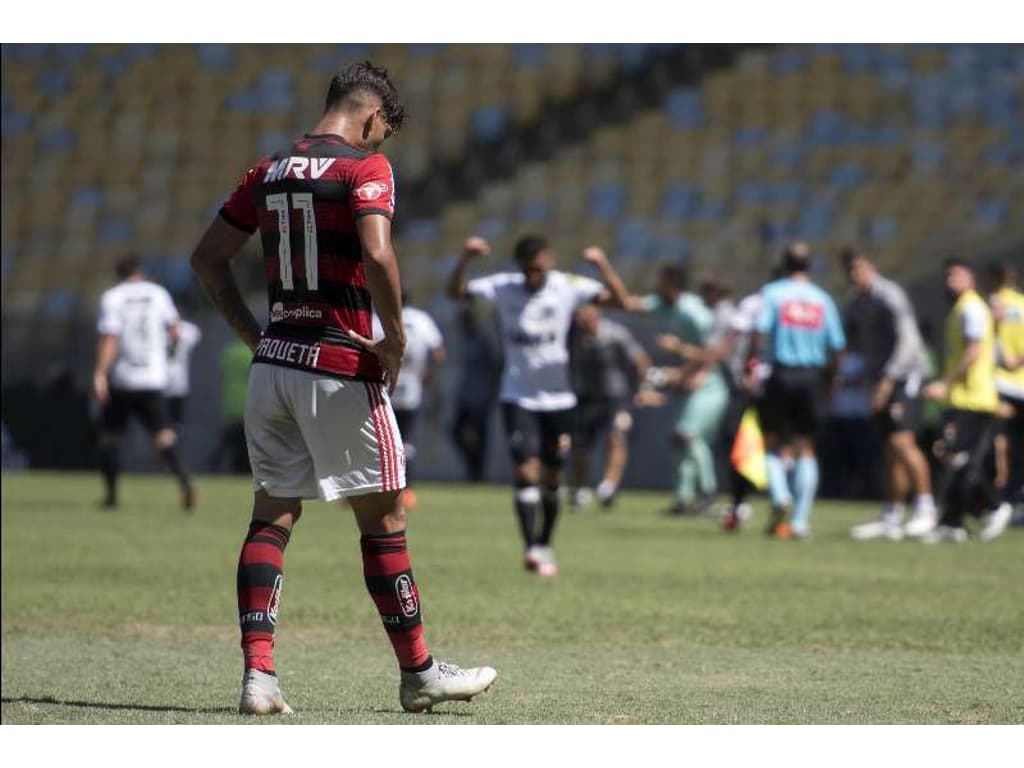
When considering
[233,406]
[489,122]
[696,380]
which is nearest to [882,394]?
[696,380]

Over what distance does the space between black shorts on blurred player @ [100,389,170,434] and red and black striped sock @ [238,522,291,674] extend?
1247cm

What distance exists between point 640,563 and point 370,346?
7.54 metres

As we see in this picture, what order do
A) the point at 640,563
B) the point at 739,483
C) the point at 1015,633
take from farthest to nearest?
the point at 739,483 → the point at 640,563 → the point at 1015,633

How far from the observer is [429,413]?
85.3ft

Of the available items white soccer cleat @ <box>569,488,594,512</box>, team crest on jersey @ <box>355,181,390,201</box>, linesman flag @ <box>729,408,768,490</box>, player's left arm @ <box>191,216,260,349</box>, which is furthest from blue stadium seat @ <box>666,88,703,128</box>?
team crest on jersey @ <box>355,181,390,201</box>

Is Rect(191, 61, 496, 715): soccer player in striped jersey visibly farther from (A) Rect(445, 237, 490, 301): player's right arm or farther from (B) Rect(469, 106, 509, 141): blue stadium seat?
(B) Rect(469, 106, 509, 141): blue stadium seat

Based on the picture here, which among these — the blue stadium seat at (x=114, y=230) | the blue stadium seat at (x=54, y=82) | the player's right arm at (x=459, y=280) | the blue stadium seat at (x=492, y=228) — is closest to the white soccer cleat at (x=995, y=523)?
the player's right arm at (x=459, y=280)

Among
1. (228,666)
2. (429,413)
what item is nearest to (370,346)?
(228,666)

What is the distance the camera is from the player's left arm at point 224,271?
688cm

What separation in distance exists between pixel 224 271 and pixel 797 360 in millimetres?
9879

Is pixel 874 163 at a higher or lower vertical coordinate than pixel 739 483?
higher

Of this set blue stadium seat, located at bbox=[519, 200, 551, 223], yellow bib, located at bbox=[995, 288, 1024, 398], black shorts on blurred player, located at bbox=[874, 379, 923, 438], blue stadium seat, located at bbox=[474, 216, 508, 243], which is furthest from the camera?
blue stadium seat, located at bbox=[519, 200, 551, 223]

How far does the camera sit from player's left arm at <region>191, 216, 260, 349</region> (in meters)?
6.88

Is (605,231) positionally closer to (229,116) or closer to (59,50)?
(229,116)
